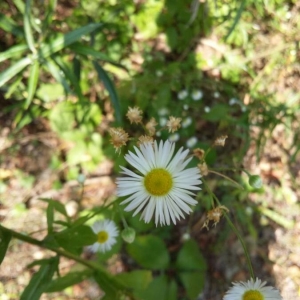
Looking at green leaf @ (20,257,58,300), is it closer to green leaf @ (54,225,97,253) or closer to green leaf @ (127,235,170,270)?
green leaf @ (54,225,97,253)

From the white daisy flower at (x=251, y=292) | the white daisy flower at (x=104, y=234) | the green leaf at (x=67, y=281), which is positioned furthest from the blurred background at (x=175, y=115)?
the white daisy flower at (x=251, y=292)

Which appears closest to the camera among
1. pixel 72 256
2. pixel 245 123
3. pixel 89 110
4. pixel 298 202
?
pixel 72 256

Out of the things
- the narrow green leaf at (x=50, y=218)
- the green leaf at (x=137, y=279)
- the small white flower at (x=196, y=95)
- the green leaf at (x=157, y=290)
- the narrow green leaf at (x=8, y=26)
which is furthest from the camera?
the small white flower at (x=196, y=95)

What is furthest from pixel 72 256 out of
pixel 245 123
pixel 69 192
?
pixel 245 123

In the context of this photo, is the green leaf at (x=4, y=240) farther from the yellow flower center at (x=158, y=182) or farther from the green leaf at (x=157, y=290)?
the green leaf at (x=157, y=290)

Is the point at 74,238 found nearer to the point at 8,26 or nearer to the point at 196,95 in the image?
the point at 8,26

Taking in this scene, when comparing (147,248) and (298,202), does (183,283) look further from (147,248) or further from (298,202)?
(298,202)
